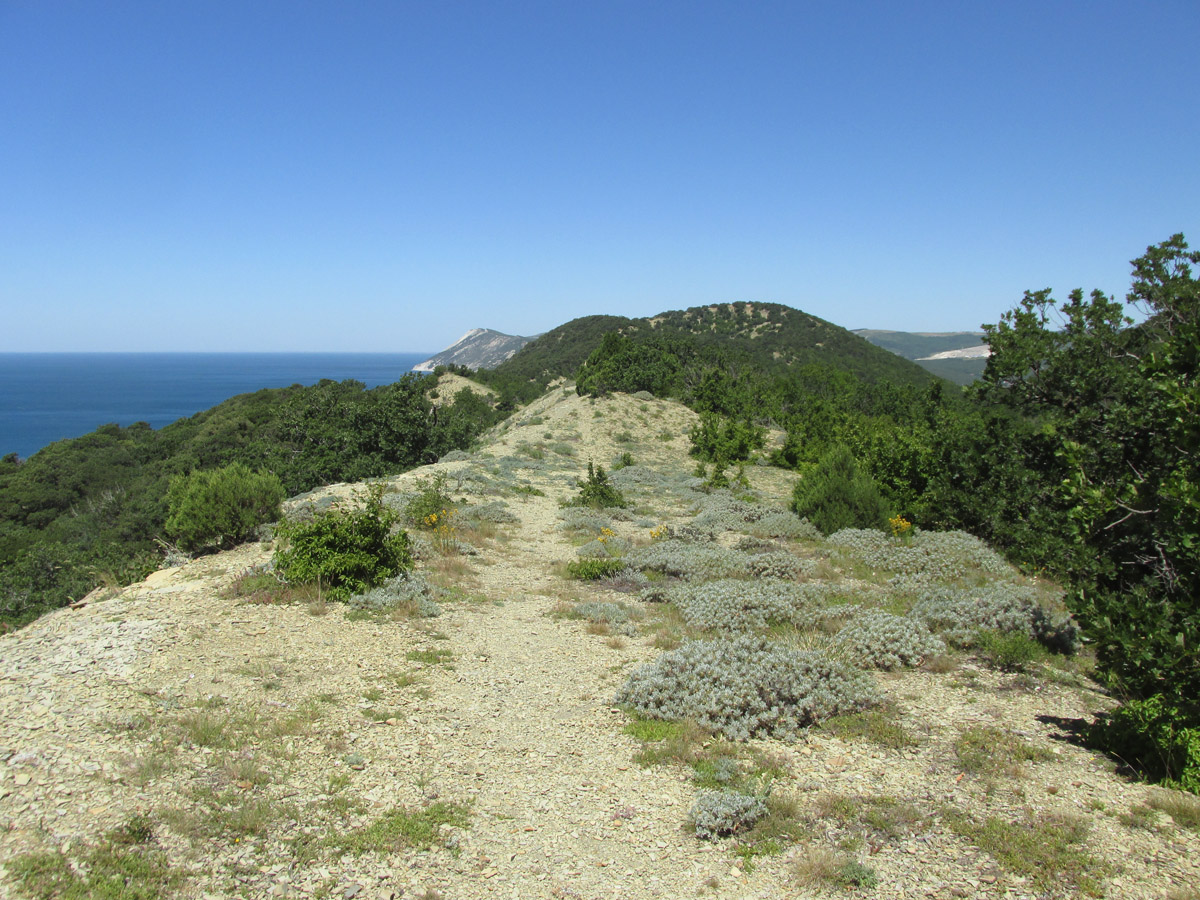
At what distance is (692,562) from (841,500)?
553 cm

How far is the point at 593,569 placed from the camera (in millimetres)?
11695

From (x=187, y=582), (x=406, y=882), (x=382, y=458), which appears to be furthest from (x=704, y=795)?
(x=382, y=458)

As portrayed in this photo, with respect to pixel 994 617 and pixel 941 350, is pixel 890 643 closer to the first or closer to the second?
pixel 994 617

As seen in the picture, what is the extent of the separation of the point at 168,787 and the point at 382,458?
2337 centimetres

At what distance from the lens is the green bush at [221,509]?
12.0 metres

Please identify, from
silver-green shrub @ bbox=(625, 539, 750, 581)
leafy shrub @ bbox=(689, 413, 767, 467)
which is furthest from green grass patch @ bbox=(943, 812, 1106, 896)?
leafy shrub @ bbox=(689, 413, 767, 467)

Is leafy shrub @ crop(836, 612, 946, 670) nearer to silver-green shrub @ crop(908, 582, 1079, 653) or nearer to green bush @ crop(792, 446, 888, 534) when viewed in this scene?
silver-green shrub @ crop(908, 582, 1079, 653)

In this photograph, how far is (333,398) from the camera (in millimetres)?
31812

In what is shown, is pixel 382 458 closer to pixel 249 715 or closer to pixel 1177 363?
pixel 249 715

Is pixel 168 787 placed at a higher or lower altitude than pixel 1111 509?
lower

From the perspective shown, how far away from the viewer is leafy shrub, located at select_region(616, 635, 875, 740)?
605cm

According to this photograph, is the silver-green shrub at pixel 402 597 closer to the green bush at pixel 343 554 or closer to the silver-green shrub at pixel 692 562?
the green bush at pixel 343 554

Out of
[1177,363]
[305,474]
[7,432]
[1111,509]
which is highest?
[1177,363]

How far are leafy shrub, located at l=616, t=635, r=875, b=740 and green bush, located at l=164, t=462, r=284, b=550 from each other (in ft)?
29.5
